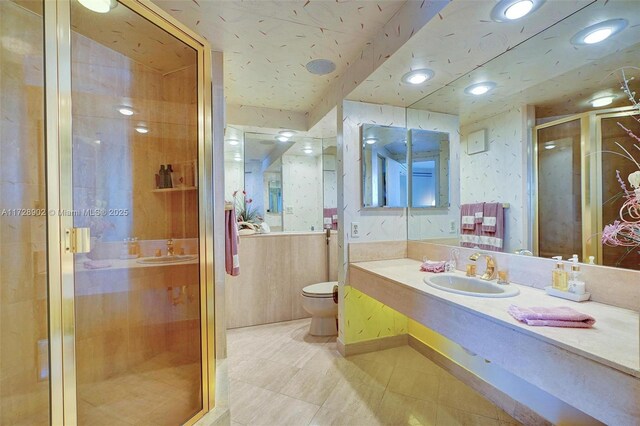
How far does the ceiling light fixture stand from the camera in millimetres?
1228

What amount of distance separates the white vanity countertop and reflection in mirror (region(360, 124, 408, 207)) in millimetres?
927

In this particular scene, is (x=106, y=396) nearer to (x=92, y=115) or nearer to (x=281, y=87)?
(x=92, y=115)

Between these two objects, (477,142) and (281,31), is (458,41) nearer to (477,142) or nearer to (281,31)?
(477,142)

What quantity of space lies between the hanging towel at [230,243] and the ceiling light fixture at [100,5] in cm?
126

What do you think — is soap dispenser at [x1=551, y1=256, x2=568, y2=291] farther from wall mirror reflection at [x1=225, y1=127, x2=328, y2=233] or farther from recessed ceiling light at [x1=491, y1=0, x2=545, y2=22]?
wall mirror reflection at [x1=225, y1=127, x2=328, y2=233]

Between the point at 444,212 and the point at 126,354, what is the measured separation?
250 cm

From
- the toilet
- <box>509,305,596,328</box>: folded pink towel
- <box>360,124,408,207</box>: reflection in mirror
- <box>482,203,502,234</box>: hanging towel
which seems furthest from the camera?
the toilet

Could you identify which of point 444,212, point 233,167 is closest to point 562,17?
point 444,212

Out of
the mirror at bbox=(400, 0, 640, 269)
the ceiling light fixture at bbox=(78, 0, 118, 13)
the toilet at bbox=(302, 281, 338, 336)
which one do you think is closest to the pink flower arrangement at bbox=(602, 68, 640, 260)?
the mirror at bbox=(400, 0, 640, 269)

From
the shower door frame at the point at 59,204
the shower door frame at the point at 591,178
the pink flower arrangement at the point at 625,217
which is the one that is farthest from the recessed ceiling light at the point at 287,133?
the pink flower arrangement at the point at 625,217

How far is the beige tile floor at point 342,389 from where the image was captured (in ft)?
5.21

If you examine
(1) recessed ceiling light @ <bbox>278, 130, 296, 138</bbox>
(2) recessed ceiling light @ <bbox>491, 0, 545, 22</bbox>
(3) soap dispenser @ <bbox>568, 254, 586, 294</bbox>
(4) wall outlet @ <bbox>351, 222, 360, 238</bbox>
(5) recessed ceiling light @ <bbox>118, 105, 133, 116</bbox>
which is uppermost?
(1) recessed ceiling light @ <bbox>278, 130, 296, 138</bbox>

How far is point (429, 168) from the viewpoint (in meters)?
2.38

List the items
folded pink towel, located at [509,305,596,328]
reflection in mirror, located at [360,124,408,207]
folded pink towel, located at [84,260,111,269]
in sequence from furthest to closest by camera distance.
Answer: reflection in mirror, located at [360,124,408,207]
folded pink towel, located at [84,260,111,269]
folded pink towel, located at [509,305,596,328]
